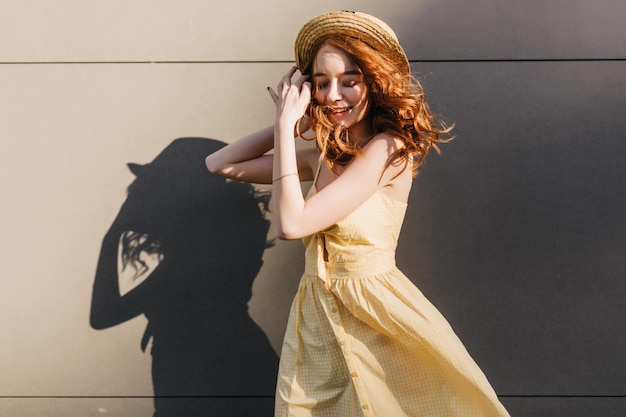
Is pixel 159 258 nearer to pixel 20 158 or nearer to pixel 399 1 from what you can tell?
pixel 20 158

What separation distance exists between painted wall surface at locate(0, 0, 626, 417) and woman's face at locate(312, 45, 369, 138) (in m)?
0.67

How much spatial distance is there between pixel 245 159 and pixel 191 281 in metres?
0.74

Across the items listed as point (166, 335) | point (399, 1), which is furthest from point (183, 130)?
point (399, 1)

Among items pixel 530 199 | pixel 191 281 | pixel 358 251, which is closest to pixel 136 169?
pixel 191 281

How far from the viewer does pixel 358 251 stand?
7.30ft

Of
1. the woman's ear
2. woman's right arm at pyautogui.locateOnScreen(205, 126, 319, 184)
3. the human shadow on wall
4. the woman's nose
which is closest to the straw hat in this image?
the woman's nose

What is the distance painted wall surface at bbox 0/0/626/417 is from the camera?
9.42 feet

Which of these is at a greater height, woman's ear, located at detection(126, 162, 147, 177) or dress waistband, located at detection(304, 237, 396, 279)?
woman's ear, located at detection(126, 162, 147, 177)

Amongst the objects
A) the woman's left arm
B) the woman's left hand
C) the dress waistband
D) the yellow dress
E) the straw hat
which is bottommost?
the yellow dress

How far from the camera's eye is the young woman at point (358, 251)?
212cm

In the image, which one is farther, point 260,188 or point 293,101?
point 260,188

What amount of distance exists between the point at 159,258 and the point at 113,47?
3.28 feet

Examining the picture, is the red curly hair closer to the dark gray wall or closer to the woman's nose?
the woman's nose

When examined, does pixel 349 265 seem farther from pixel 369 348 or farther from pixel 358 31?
pixel 358 31
